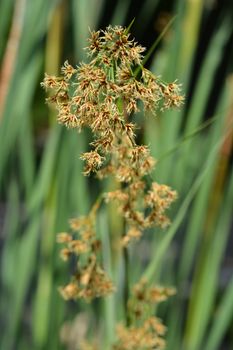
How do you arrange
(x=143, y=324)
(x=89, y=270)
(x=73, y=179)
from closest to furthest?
(x=89, y=270)
(x=143, y=324)
(x=73, y=179)

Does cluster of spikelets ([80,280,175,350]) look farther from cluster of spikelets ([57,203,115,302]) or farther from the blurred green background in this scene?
the blurred green background

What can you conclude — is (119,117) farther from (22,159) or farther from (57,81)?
(22,159)

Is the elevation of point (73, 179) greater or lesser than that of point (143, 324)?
greater

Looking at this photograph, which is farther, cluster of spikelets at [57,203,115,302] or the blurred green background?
the blurred green background

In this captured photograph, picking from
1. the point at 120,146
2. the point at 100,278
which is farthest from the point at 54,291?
the point at 120,146

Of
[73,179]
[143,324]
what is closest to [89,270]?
[143,324]

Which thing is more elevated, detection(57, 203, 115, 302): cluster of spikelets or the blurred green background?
the blurred green background

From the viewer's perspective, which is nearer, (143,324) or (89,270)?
(89,270)

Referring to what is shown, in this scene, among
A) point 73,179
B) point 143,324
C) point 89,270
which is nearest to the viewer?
point 89,270

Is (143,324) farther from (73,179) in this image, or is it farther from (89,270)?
(73,179)

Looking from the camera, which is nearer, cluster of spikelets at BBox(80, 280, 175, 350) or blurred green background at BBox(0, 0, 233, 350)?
cluster of spikelets at BBox(80, 280, 175, 350)

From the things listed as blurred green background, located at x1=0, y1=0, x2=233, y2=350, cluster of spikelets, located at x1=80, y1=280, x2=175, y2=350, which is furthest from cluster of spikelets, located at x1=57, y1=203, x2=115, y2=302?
blurred green background, located at x1=0, y1=0, x2=233, y2=350
